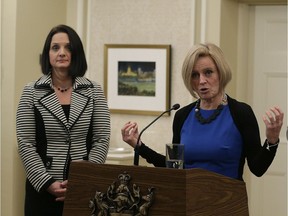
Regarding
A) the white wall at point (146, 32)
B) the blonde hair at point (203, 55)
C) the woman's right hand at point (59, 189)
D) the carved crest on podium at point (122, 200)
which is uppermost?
the white wall at point (146, 32)

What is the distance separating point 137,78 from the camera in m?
4.86

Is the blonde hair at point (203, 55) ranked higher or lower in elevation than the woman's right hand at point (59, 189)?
higher

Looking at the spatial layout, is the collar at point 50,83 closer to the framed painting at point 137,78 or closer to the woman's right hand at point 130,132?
the woman's right hand at point 130,132

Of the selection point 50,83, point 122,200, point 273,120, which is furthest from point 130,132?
point 50,83

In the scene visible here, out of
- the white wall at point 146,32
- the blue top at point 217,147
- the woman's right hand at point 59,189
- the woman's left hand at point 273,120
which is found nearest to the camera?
the woman's left hand at point 273,120

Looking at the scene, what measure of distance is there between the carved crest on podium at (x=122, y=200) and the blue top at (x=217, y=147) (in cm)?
45

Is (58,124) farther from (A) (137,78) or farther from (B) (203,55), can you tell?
(A) (137,78)

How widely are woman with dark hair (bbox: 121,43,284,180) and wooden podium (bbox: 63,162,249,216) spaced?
0.75ft

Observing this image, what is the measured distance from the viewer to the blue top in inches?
92.9

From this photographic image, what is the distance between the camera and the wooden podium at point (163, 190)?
6.31 feet

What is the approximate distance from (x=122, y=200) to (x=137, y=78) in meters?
2.89

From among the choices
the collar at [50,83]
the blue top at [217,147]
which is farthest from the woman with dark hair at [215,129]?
the collar at [50,83]

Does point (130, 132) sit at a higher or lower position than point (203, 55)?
lower

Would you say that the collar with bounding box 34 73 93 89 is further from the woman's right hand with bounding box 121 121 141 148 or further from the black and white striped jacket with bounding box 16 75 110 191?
the woman's right hand with bounding box 121 121 141 148
